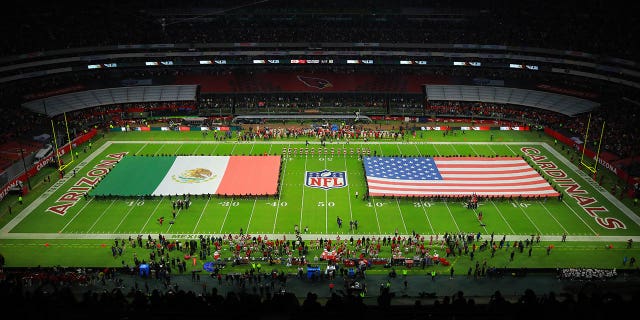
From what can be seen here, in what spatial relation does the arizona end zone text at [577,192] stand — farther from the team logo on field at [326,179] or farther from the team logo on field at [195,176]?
the team logo on field at [195,176]

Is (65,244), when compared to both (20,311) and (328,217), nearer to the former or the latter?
(328,217)

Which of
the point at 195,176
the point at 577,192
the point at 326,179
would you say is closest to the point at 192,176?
the point at 195,176

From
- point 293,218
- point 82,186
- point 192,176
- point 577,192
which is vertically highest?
point 192,176

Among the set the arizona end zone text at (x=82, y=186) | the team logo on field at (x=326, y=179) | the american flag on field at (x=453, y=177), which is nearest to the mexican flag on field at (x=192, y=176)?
the arizona end zone text at (x=82, y=186)

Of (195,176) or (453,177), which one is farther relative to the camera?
(195,176)

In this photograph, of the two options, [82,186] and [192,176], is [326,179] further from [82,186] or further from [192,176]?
[82,186]

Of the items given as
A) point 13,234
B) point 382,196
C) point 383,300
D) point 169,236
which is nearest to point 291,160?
point 382,196
